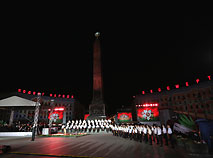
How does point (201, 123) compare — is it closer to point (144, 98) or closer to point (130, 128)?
point (130, 128)

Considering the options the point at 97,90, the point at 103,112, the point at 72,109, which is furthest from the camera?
the point at 72,109

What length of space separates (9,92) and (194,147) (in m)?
45.1

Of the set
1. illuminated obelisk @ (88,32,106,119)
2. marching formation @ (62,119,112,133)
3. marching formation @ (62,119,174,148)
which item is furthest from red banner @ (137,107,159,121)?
marching formation @ (62,119,174,148)

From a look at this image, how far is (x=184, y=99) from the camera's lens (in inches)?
1367

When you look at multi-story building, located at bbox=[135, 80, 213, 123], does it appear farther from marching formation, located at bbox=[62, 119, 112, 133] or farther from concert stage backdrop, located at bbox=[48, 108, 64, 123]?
concert stage backdrop, located at bbox=[48, 108, 64, 123]

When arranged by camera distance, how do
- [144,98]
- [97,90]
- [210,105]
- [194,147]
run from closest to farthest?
[194,147]
[97,90]
[210,105]
[144,98]

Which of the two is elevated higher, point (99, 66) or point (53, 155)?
point (99, 66)

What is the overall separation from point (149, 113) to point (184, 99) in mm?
12941

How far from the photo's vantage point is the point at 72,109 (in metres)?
47.4

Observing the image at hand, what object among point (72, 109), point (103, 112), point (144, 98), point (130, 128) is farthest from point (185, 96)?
point (72, 109)

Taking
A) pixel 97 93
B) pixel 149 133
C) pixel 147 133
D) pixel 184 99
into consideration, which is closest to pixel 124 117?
pixel 97 93

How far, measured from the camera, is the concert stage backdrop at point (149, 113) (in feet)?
96.4

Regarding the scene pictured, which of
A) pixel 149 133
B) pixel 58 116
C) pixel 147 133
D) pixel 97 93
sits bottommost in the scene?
pixel 147 133

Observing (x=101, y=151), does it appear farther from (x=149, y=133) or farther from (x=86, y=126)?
(x=86, y=126)
